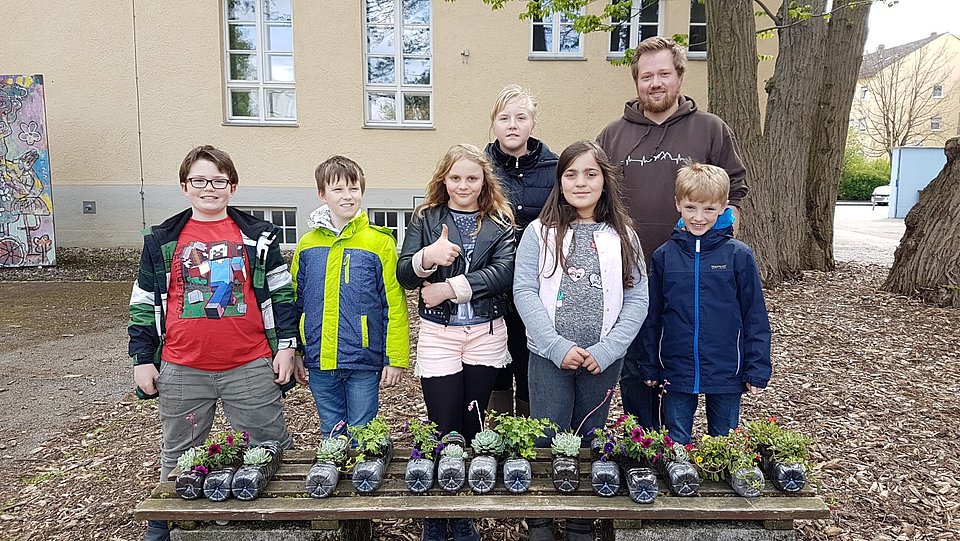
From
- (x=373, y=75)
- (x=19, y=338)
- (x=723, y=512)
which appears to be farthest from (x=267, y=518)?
(x=373, y=75)

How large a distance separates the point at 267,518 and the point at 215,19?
1111 centimetres

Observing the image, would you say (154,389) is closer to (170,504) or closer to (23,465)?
(170,504)

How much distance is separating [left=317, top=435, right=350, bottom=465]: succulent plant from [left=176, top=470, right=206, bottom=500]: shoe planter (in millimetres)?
453

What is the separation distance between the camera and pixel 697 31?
1217cm

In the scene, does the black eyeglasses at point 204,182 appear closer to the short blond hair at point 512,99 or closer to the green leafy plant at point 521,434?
the short blond hair at point 512,99

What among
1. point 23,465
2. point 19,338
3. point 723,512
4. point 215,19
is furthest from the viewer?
point 215,19

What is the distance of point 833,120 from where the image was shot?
29.2 ft

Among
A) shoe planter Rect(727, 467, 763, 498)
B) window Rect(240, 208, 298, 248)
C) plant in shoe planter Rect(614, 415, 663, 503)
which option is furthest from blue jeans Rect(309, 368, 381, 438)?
window Rect(240, 208, 298, 248)

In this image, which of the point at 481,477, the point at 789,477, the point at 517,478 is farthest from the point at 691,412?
the point at 481,477

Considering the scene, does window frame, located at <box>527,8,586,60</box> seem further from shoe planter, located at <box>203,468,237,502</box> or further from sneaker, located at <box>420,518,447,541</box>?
shoe planter, located at <box>203,468,237,502</box>

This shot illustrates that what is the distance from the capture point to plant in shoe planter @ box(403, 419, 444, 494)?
8.45 ft

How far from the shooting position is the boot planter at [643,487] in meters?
2.50

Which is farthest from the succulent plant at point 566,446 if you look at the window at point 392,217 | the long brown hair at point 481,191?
the window at point 392,217

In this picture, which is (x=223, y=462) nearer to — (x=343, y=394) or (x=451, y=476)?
(x=343, y=394)
